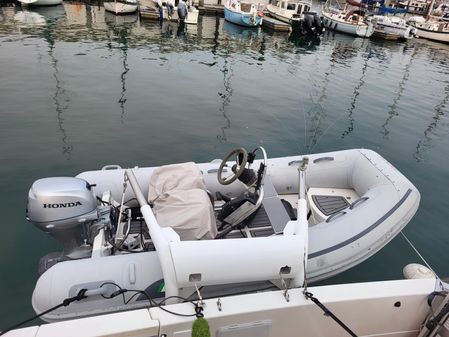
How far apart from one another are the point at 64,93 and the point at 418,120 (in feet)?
38.6

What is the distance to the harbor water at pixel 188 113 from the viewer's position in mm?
5969

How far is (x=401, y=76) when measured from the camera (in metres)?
17.8

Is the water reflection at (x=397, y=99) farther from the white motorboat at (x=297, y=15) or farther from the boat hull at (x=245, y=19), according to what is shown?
the boat hull at (x=245, y=19)

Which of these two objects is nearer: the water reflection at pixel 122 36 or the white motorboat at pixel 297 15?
the water reflection at pixel 122 36

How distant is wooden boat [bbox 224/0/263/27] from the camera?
91.1 feet

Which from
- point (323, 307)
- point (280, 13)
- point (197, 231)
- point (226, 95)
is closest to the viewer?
point (323, 307)

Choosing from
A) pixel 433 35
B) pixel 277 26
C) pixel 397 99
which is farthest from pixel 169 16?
pixel 433 35

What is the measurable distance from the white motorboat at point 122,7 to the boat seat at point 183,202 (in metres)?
26.4

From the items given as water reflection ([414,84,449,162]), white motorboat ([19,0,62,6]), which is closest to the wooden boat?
white motorboat ([19,0,62,6])

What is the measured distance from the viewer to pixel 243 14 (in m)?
27.7

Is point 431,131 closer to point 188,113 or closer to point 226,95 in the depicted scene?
point 226,95

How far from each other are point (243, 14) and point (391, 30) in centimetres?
1357

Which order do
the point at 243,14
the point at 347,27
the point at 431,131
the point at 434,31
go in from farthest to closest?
the point at 434,31 → the point at 347,27 → the point at 243,14 → the point at 431,131

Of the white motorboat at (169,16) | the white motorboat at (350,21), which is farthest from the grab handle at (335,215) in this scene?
the white motorboat at (350,21)
